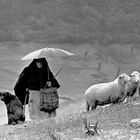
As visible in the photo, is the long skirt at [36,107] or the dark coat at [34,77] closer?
the dark coat at [34,77]

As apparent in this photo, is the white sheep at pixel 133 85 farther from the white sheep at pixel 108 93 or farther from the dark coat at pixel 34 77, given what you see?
the dark coat at pixel 34 77

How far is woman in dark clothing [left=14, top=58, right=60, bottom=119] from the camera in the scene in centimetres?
1279

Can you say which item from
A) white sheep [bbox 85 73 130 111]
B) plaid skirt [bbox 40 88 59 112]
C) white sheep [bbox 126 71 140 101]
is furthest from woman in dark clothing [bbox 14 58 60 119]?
white sheep [bbox 126 71 140 101]

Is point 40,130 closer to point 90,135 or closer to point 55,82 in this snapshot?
point 90,135

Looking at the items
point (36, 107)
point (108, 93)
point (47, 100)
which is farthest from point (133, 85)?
point (36, 107)

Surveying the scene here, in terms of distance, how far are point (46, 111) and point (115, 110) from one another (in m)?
2.14

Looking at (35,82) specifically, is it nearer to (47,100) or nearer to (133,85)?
(47,100)

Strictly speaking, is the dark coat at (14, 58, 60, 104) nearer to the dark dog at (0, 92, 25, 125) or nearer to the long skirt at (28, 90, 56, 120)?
the long skirt at (28, 90, 56, 120)

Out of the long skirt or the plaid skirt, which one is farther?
the long skirt

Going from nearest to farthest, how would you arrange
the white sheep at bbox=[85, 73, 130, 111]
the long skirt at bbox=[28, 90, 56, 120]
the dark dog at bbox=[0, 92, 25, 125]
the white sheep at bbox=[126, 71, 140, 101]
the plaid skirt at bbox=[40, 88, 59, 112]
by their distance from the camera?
the dark dog at bbox=[0, 92, 25, 125] < the plaid skirt at bbox=[40, 88, 59, 112] < the long skirt at bbox=[28, 90, 56, 120] < the white sheep at bbox=[85, 73, 130, 111] < the white sheep at bbox=[126, 71, 140, 101]

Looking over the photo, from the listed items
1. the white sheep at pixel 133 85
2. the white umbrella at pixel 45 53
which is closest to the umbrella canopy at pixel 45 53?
the white umbrella at pixel 45 53

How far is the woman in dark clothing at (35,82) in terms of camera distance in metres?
12.8

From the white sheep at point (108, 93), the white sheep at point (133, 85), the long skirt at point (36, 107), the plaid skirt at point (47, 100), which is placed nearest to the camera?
the plaid skirt at point (47, 100)

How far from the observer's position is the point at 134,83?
16203 millimetres
